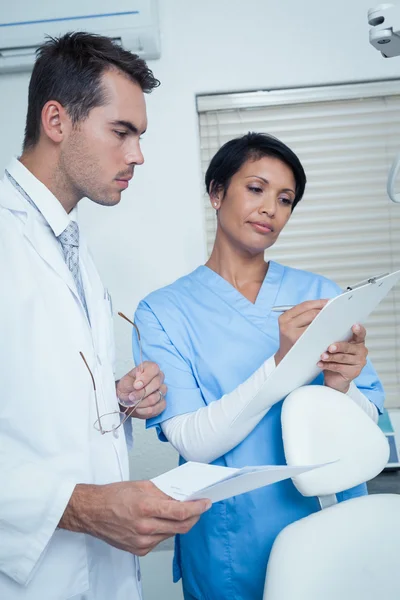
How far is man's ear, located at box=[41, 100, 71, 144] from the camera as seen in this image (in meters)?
1.16

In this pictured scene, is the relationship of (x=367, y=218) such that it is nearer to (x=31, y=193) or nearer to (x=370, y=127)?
(x=370, y=127)

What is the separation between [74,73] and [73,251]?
32 cm

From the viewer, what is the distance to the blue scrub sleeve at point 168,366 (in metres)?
1.33

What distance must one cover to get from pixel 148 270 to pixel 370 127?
967 mm

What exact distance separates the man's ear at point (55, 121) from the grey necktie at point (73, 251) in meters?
0.16

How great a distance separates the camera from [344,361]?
1246 mm

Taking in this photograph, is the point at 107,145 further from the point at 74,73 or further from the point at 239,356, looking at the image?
the point at 239,356

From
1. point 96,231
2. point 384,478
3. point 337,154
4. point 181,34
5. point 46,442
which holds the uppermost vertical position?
point 181,34

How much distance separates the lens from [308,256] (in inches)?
96.7

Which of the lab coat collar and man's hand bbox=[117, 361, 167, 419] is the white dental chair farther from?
the lab coat collar

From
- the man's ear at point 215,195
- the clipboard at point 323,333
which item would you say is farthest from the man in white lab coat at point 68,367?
the man's ear at point 215,195

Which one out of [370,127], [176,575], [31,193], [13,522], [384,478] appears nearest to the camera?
[13,522]

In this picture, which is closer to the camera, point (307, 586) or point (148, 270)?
point (307, 586)

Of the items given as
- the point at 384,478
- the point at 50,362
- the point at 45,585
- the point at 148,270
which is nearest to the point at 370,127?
the point at 148,270
